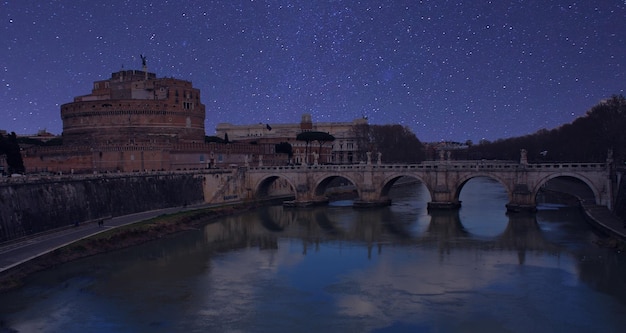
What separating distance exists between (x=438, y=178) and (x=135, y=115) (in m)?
27.9

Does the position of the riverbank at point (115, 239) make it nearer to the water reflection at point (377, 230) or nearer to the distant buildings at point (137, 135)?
the water reflection at point (377, 230)

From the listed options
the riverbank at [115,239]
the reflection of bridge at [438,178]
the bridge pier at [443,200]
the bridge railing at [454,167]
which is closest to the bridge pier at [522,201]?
the reflection of bridge at [438,178]

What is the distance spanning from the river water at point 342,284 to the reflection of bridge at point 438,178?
14.6 ft

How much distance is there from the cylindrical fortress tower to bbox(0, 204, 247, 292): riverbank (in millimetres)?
13816

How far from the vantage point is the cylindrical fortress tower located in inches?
2045

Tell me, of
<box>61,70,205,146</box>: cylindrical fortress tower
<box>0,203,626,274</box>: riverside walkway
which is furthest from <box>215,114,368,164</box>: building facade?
<box>0,203,626,274</box>: riverside walkway

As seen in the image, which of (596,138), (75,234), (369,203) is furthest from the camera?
(596,138)

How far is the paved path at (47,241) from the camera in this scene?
72.1ft

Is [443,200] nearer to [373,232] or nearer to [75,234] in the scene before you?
[373,232]

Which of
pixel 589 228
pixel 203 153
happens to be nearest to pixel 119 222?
pixel 203 153

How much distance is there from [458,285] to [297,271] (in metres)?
6.58

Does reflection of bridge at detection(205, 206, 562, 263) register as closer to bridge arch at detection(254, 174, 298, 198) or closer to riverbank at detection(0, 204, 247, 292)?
riverbank at detection(0, 204, 247, 292)

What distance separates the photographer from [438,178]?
42375 mm

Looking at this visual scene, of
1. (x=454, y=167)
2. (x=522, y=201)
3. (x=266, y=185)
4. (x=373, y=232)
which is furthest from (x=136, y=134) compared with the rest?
(x=522, y=201)
